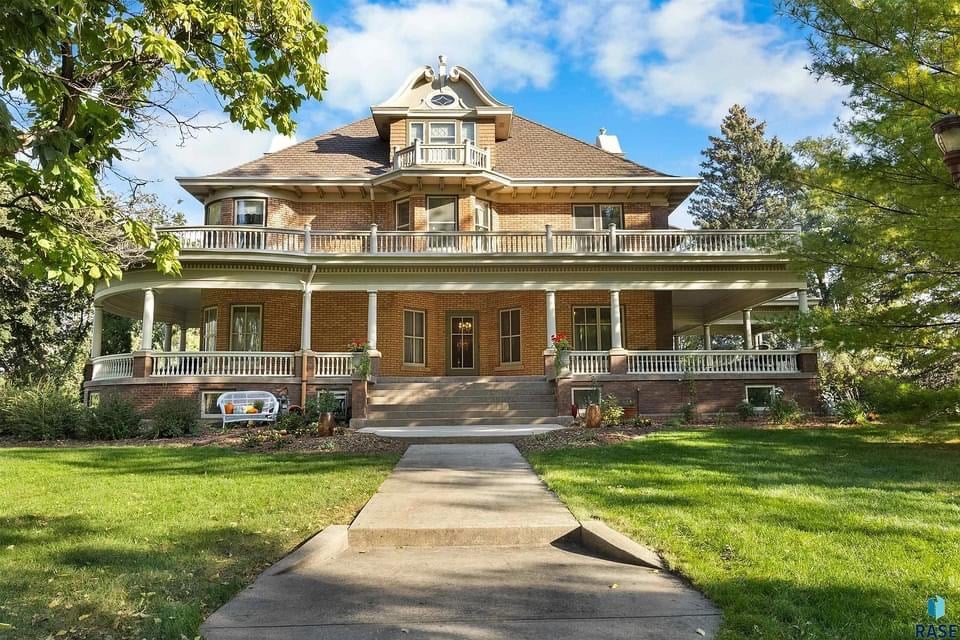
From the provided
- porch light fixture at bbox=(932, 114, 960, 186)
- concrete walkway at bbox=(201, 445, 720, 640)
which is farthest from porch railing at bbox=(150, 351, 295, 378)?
porch light fixture at bbox=(932, 114, 960, 186)

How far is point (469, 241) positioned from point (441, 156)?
3316mm

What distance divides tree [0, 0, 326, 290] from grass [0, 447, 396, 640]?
2.29 metres

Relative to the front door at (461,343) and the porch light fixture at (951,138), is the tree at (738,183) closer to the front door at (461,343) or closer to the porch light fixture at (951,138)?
the front door at (461,343)

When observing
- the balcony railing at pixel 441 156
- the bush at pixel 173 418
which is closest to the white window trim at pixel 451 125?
the balcony railing at pixel 441 156

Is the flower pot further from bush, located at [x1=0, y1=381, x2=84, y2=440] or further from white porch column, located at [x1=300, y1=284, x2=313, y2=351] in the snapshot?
bush, located at [x1=0, y1=381, x2=84, y2=440]

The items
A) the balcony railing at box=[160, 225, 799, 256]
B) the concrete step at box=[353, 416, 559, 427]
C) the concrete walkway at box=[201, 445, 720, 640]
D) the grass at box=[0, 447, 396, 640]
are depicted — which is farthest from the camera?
the balcony railing at box=[160, 225, 799, 256]

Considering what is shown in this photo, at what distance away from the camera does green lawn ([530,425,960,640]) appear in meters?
3.64

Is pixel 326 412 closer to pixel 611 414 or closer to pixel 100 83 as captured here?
pixel 611 414

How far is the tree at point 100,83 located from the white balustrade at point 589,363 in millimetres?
11839

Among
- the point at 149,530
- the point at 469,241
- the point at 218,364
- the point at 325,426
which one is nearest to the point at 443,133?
the point at 469,241

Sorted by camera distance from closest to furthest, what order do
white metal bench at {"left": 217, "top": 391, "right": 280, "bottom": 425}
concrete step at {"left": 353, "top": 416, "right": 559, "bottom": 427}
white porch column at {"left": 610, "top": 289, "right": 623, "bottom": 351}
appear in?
concrete step at {"left": 353, "top": 416, "right": 559, "bottom": 427} → white metal bench at {"left": 217, "top": 391, "right": 280, "bottom": 425} → white porch column at {"left": 610, "top": 289, "right": 623, "bottom": 351}

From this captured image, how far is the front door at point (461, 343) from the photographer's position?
21.4 meters

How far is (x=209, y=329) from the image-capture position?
816 inches

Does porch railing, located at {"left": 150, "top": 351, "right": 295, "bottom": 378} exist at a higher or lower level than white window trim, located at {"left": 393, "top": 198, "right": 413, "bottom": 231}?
lower
